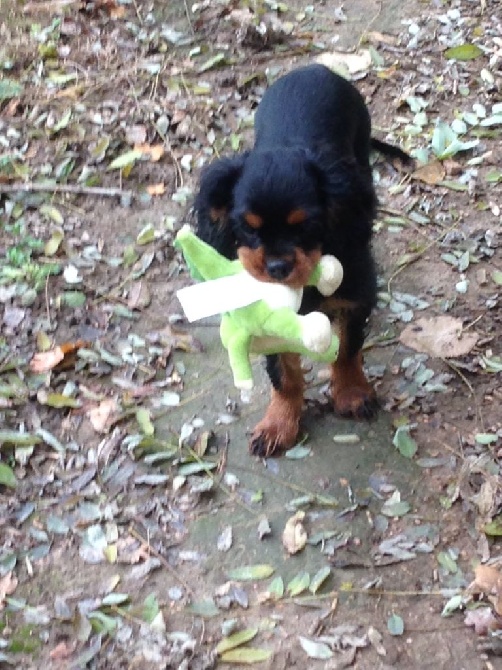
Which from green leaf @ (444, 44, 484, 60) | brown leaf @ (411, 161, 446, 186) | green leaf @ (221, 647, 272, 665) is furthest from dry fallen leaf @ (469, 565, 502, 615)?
green leaf @ (444, 44, 484, 60)

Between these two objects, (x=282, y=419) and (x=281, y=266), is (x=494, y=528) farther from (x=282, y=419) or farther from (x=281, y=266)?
(x=281, y=266)

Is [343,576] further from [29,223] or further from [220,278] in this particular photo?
[29,223]

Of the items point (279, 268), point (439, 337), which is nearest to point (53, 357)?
point (279, 268)

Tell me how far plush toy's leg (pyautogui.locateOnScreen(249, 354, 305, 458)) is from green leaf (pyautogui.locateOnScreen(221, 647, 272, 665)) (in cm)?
80

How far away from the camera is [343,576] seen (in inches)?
116

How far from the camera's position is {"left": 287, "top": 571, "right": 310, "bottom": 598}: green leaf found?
2.91 m

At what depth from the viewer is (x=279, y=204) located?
8.48 ft

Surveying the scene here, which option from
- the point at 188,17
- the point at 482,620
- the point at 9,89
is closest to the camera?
the point at 482,620

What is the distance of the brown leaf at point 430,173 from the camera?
4.48 meters

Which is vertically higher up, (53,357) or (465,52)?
(465,52)

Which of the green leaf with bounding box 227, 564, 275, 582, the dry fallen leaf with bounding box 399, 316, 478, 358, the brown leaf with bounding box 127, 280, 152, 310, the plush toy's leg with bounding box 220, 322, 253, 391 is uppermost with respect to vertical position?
the plush toy's leg with bounding box 220, 322, 253, 391

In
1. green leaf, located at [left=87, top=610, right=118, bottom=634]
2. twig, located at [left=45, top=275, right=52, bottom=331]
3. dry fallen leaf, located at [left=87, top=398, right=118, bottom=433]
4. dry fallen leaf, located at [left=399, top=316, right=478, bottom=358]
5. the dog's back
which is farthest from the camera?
twig, located at [left=45, top=275, right=52, bottom=331]

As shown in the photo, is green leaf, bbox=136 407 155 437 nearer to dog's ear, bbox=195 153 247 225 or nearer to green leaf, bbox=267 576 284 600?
green leaf, bbox=267 576 284 600

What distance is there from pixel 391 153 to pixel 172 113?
4.54 feet
